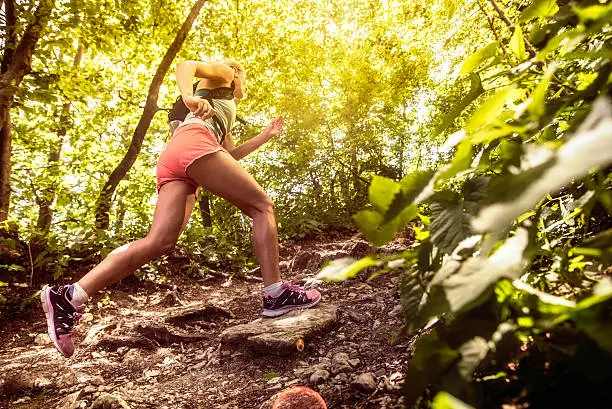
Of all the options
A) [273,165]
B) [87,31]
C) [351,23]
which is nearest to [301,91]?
[273,165]

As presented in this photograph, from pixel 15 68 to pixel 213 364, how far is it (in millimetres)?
5392

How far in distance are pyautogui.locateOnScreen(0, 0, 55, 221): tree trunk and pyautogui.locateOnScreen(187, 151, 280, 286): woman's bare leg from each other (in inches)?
156

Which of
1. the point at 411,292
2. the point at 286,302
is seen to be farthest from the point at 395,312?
the point at 411,292

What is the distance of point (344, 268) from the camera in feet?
1.71

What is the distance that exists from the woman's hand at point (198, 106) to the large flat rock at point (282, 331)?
140 centimetres

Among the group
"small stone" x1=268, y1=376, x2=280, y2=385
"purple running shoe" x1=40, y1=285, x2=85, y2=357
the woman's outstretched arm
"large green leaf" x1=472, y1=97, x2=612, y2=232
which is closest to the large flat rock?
"small stone" x1=268, y1=376, x2=280, y2=385

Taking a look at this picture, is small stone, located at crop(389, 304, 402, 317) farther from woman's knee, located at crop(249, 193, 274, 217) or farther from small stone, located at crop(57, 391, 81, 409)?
small stone, located at crop(57, 391, 81, 409)

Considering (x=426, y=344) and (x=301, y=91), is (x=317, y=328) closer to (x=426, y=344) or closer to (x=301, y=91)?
(x=426, y=344)

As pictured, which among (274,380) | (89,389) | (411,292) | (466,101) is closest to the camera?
(411,292)

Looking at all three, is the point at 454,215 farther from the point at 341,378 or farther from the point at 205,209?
the point at 205,209

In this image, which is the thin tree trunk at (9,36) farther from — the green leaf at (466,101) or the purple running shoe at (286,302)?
the green leaf at (466,101)

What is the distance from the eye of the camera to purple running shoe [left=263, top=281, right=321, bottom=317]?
264 cm

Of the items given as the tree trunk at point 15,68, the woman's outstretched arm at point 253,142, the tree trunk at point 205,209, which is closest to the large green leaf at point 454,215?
the woman's outstretched arm at point 253,142

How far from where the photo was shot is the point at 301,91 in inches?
424
